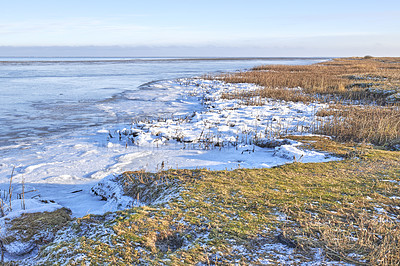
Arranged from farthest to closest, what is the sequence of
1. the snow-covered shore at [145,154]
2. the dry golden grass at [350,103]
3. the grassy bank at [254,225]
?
the dry golden grass at [350,103] → the snow-covered shore at [145,154] → the grassy bank at [254,225]

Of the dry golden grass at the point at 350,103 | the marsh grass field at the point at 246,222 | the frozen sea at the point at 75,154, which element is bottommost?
the frozen sea at the point at 75,154

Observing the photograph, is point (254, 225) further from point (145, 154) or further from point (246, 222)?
point (145, 154)

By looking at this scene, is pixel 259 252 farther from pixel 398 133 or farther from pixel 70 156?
pixel 398 133

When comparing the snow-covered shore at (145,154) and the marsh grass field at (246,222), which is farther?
the snow-covered shore at (145,154)

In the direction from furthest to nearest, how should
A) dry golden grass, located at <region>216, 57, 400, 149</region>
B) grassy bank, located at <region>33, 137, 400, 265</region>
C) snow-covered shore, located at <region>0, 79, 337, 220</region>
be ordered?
dry golden grass, located at <region>216, 57, 400, 149</region>, snow-covered shore, located at <region>0, 79, 337, 220</region>, grassy bank, located at <region>33, 137, 400, 265</region>

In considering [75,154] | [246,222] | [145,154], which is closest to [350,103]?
[145,154]

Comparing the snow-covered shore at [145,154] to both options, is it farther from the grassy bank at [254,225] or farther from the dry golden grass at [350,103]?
the grassy bank at [254,225]

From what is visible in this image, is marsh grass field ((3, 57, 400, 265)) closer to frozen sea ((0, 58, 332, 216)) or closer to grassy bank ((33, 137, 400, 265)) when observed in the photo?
grassy bank ((33, 137, 400, 265))

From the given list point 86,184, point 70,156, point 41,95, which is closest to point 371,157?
point 86,184

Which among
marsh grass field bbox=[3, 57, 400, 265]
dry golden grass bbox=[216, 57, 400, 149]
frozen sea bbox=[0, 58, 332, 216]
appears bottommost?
frozen sea bbox=[0, 58, 332, 216]

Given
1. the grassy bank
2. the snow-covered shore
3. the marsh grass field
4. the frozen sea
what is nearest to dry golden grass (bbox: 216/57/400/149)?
the snow-covered shore

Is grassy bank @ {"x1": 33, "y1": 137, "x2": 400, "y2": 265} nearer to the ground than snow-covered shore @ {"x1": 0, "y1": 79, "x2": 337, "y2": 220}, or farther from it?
farther from it

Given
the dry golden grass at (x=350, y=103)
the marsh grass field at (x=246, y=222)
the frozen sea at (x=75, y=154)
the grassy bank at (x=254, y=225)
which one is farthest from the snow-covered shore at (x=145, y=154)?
the grassy bank at (x=254, y=225)

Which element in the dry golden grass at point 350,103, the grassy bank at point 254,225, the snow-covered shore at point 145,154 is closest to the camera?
the grassy bank at point 254,225
